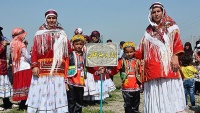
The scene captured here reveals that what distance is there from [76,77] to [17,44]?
2178 mm

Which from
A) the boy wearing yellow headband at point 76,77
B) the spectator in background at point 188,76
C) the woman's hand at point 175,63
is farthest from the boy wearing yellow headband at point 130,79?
the spectator in background at point 188,76

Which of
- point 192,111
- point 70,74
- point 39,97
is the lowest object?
point 192,111

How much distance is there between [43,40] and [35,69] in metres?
0.51

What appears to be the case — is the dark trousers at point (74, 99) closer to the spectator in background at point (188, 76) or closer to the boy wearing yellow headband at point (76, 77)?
the boy wearing yellow headband at point (76, 77)

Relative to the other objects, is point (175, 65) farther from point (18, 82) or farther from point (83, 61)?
point (18, 82)

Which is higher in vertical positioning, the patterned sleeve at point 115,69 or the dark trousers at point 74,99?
the patterned sleeve at point 115,69

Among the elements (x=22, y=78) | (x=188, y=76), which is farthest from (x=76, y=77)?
(x=188, y=76)

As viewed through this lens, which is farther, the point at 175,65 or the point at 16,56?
the point at 16,56

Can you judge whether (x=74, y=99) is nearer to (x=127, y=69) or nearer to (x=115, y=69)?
(x=115, y=69)

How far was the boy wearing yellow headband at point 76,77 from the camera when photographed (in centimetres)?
606

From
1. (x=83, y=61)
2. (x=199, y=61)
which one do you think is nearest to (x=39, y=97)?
(x=83, y=61)

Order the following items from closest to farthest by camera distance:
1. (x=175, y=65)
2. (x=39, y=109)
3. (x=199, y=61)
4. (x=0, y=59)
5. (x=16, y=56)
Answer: (x=175, y=65), (x=39, y=109), (x=16, y=56), (x=0, y=59), (x=199, y=61)

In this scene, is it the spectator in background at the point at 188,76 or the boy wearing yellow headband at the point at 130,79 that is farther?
the spectator in background at the point at 188,76

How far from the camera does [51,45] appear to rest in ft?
16.4
